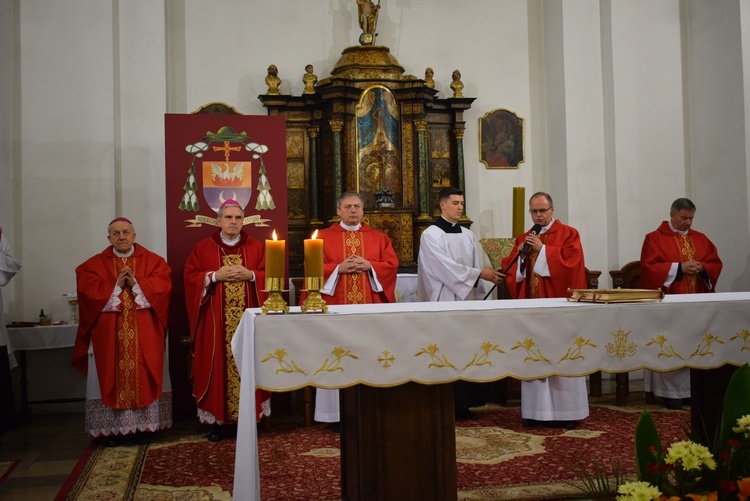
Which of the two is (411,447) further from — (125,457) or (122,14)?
(122,14)

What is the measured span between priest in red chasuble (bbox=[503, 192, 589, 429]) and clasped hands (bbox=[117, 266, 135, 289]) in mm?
3319

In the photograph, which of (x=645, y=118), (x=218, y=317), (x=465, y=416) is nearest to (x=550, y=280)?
(x=465, y=416)

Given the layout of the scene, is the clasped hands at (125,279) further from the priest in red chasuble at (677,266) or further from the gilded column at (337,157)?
the priest in red chasuble at (677,266)

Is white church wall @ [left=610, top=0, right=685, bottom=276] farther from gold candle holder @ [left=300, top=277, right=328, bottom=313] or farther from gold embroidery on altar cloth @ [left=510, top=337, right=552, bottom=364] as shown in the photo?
gold candle holder @ [left=300, top=277, right=328, bottom=313]

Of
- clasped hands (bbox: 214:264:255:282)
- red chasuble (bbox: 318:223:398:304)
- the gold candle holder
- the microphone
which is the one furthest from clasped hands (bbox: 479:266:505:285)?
the gold candle holder

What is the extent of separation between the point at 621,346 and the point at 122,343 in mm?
4206

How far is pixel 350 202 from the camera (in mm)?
6371

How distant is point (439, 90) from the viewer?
9.53 meters

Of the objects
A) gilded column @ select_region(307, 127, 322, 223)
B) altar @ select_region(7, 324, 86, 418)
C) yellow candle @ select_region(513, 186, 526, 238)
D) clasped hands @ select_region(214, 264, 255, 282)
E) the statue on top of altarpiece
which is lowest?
altar @ select_region(7, 324, 86, 418)

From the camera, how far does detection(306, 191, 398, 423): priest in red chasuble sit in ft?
20.5

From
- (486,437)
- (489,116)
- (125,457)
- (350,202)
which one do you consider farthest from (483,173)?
(125,457)

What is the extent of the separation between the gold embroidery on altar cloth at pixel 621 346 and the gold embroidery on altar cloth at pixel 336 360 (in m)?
1.40

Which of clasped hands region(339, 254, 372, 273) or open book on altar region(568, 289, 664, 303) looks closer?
open book on altar region(568, 289, 664, 303)

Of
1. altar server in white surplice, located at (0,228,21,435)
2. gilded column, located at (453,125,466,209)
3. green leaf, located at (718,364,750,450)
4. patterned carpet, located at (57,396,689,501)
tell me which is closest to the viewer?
green leaf, located at (718,364,750,450)
